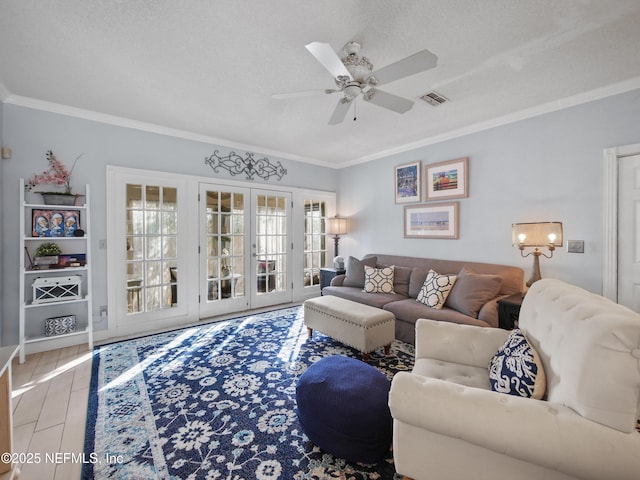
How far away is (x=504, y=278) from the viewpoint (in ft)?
10.3

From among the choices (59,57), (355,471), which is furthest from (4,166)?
(355,471)

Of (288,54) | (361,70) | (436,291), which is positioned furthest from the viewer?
(436,291)

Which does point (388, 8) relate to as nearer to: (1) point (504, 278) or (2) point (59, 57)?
(2) point (59, 57)

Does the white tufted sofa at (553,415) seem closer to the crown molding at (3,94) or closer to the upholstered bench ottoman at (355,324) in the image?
the upholstered bench ottoman at (355,324)

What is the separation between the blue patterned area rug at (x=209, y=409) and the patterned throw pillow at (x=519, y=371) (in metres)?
0.75

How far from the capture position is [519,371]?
130 centimetres

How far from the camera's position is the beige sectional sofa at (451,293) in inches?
112

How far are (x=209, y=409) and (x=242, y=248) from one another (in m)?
2.61

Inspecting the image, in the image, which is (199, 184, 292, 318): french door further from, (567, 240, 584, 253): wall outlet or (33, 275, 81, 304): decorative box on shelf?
(567, 240, 584, 253): wall outlet

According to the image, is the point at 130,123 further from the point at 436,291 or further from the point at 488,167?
the point at 488,167

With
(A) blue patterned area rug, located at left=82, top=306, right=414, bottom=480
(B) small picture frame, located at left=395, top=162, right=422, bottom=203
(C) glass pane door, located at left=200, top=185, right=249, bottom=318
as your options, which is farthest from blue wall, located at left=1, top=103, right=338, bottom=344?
(B) small picture frame, located at left=395, top=162, right=422, bottom=203

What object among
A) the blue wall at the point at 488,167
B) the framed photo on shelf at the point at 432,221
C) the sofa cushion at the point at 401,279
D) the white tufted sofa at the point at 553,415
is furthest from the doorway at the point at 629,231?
the sofa cushion at the point at 401,279

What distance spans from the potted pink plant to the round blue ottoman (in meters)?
3.09

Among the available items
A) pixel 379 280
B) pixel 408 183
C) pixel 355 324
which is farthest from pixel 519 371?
pixel 408 183
